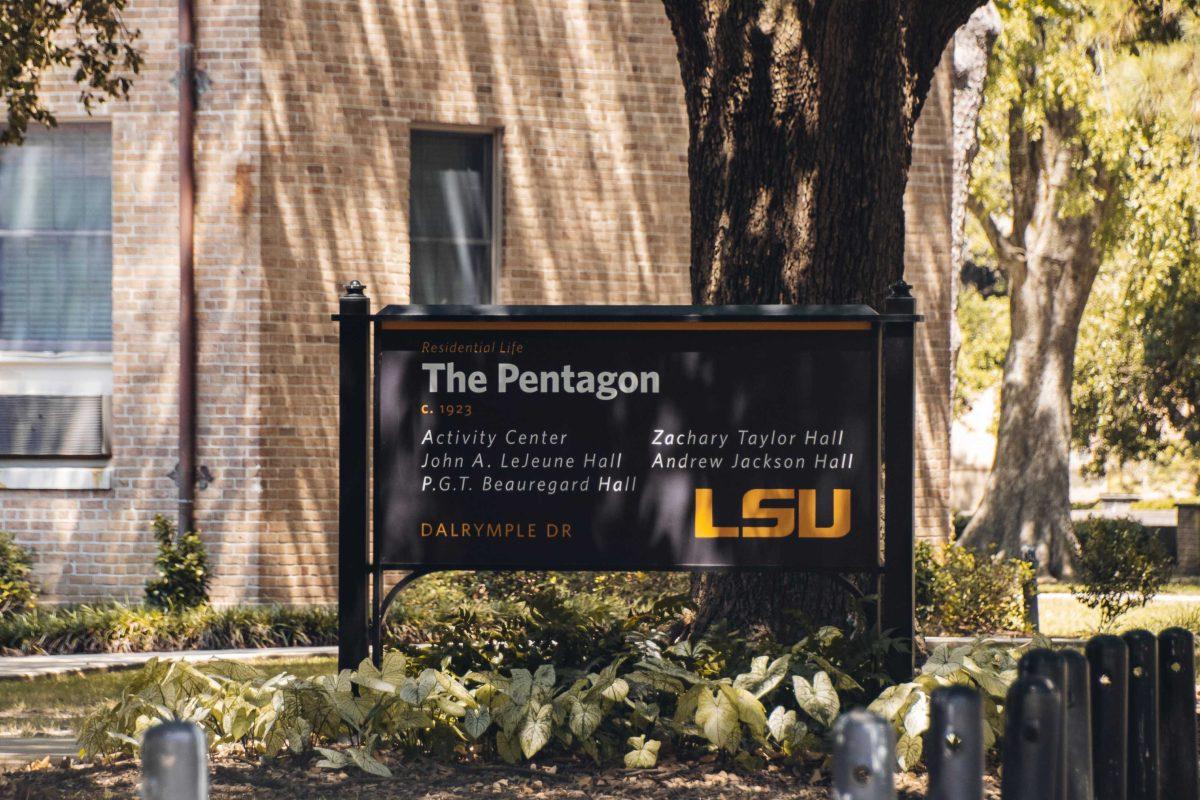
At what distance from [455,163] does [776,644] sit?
335 inches

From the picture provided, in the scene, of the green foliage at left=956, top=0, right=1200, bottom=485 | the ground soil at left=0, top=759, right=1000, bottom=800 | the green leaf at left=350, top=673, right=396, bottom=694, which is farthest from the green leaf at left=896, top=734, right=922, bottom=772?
the green foliage at left=956, top=0, right=1200, bottom=485

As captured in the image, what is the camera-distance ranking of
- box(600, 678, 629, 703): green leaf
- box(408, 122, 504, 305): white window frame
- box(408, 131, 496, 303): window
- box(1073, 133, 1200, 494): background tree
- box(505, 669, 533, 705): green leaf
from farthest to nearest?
box(1073, 133, 1200, 494): background tree, box(408, 131, 496, 303): window, box(408, 122, 504, 305): white window frame, box(505, 669, 533, 705): green leaf, box(600, 678, 629, 703): green leaf

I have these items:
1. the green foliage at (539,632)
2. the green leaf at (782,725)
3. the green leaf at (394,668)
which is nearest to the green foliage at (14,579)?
the green foliage at (539,632)

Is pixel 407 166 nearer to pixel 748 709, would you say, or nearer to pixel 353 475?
pixel 353 475

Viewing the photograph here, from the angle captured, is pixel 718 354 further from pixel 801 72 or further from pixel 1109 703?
pixel 1109 703

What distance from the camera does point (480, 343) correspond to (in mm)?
6828

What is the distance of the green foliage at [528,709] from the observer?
6.29m

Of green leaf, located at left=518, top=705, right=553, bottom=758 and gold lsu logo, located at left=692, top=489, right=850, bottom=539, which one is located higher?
gold lsu logo, located at left=692, top=489, right=850, bottom=539

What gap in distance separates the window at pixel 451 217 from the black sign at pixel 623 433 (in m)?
7.55

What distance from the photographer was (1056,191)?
971 inches

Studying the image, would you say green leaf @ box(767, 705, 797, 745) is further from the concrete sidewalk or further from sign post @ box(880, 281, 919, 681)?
the concrete sidewalk

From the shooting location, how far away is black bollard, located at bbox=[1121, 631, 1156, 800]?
5.20 metres

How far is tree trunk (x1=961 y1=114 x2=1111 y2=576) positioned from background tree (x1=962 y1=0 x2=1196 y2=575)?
0.07ft

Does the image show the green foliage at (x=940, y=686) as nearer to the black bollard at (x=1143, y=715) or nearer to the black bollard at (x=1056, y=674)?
the black bollard at (x=1143, y=715)
